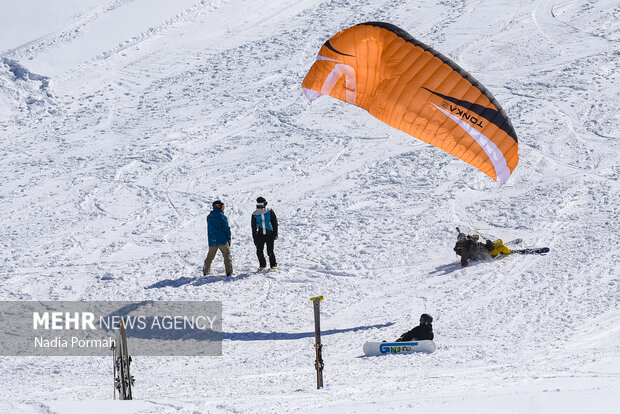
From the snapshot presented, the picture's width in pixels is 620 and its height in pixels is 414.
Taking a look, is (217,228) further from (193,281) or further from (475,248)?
(475,248)

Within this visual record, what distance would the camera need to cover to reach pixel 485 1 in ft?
81.3

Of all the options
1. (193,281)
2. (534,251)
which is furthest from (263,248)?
(534,251)

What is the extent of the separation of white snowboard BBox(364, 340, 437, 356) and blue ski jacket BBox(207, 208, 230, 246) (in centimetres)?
352

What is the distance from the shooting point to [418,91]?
12758mm

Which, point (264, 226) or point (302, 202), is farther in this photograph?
point (302, 202)

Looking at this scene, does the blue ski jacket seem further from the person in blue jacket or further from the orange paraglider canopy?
the orange paraglider canopy

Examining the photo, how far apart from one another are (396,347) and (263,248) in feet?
11.9

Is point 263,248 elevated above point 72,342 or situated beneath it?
elevated above

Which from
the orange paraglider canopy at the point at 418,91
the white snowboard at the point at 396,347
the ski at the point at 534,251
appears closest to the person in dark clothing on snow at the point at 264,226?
the orange paraglider canopy at the point at 418,91

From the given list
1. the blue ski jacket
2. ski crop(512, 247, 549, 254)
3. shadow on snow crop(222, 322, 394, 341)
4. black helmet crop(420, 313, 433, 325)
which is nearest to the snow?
shadow on snow crop(222, 322, 394, 341)

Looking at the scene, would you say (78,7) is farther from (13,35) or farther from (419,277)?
(419,277)

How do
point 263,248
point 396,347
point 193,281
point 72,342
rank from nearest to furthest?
1. point 396,347
2. point 72,342
3. point 193,281
4. point 263,248

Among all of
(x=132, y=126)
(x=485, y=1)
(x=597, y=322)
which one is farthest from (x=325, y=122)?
(x=597, y=322)

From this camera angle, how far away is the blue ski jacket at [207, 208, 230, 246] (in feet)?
43.0
